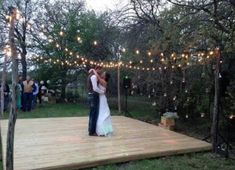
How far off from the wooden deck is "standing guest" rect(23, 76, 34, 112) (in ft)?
12.7

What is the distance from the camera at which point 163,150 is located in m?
6.59

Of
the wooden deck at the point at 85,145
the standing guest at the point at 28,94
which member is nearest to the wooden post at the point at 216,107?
the wooden deck at the point at 85,145

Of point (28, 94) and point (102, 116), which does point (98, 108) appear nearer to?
point (102, 116)

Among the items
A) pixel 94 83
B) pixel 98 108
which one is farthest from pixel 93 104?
pixel 94 83

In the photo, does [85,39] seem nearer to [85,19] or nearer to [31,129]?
[85,19]

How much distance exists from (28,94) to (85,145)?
7.01 meters

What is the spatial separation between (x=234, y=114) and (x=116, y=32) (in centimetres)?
625

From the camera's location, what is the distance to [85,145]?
6824 mm

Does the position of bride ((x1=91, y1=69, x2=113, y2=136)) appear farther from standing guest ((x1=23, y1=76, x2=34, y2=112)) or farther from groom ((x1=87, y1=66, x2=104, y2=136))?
standing guest ((x1=23, y1=76, x2=34, y2=112))

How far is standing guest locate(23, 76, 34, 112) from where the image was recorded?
13.1m

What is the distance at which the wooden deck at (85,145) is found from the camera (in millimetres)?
5691

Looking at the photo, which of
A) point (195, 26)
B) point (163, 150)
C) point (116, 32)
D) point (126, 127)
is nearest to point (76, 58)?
point (116, 32)

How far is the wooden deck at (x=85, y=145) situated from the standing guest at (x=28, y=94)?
3.88 meters

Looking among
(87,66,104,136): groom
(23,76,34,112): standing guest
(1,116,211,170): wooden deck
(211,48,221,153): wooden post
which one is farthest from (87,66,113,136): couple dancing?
(23,76,34,112): standing guest
